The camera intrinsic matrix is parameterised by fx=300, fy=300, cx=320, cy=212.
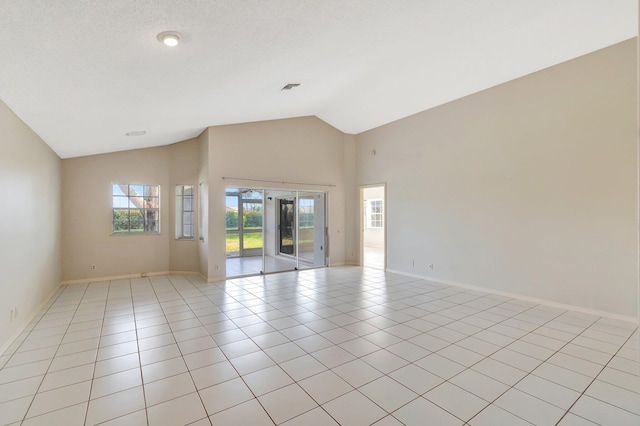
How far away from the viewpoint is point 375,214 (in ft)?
39.9

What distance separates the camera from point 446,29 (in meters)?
3.44

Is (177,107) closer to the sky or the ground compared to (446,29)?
closer to the ground

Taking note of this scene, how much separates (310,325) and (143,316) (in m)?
2.29

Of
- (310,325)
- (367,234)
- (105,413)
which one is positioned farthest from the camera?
(367,234)

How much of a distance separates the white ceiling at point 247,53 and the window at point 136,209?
1.09 m

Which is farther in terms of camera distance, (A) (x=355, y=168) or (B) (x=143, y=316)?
(A) (x=355, y=168)

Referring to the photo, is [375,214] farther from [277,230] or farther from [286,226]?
[286,226]

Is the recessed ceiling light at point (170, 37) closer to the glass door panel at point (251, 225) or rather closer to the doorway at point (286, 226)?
the doorway at point (286, 226)

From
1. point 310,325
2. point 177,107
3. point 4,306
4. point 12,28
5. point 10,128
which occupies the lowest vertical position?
point 310,325

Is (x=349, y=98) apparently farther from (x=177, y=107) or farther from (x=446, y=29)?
(x=177, y=107)

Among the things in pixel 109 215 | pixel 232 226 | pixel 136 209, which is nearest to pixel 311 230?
pixel 232 226

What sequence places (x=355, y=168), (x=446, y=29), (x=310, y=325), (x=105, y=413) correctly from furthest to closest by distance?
(x=355, y=168), (x=310, y=325), (x=446, y=29), (x=105, y=413)

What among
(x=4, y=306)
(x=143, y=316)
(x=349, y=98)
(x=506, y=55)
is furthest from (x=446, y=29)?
(x=4, y=306)

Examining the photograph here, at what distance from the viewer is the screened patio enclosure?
24.3 feet
